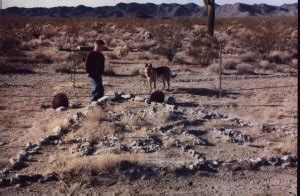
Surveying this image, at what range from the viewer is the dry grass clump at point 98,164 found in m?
9.89

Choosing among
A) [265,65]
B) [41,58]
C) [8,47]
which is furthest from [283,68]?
[8,47]

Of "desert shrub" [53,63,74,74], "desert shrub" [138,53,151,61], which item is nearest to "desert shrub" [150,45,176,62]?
"desert shrub" [138,53,151,61]

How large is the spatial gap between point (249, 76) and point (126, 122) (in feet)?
33.4

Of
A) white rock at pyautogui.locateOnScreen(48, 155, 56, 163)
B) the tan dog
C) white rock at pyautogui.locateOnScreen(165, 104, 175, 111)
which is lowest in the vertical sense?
white rock at pyautogui.locateOnScreen(48, 155, 56, 163)

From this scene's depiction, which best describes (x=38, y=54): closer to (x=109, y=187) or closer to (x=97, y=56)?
(x=97, y=56)

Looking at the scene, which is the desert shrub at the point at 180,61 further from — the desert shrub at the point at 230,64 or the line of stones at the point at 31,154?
the line of stones at the point at 31,154

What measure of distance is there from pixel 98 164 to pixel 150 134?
9.59ft

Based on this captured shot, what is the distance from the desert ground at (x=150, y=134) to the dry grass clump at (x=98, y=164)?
0.06ft

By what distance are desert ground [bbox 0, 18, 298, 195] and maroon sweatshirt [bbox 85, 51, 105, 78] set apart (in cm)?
78

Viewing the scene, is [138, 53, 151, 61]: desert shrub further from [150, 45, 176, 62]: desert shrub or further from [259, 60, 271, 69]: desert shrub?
[259, 60, 271, 69]: desert shrub

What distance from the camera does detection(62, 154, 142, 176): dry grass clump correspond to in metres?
9.89

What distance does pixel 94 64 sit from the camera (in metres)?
16.3

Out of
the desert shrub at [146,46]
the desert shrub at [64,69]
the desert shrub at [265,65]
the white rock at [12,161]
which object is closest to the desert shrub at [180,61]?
the desert shrub at [265,65]

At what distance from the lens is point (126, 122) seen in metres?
13.8
